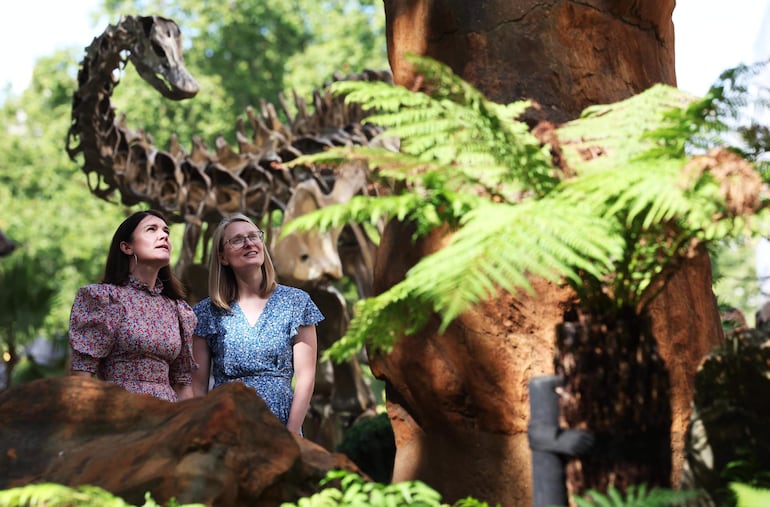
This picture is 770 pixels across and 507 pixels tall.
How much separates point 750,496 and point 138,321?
8.82ft

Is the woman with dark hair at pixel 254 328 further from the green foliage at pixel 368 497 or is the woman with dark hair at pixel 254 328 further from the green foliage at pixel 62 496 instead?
the green foliage at pixel 62 496

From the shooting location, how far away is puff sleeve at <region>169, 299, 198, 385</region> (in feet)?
14.5

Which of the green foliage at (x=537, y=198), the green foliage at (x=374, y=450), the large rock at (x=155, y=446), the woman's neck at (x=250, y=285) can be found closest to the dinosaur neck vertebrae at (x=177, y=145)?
the green foliage at (x=374, y=450)

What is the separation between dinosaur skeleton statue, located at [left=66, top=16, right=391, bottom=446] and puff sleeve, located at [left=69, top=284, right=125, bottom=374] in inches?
191

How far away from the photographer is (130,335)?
4195mm

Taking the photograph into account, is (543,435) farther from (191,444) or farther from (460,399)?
(460,399)

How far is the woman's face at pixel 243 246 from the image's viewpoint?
4.39 metres

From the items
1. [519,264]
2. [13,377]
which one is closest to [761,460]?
[519,264]

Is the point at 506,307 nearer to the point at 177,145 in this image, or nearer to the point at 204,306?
the point at 204,306

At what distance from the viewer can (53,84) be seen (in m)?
25.9

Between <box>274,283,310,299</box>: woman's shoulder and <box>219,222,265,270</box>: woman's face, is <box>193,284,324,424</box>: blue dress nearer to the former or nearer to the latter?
<box>274,283,310,299</box>: woman's shoulder

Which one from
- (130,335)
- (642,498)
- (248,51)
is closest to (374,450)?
(130,335)

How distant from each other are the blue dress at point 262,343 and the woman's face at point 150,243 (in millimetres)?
357

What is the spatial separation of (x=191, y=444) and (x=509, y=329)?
77.4 inches
